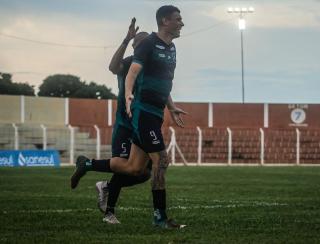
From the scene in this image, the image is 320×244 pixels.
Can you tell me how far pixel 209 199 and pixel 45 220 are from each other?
15.6 ft

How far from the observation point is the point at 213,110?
195 ft

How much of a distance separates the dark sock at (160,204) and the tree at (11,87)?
51.5 meters

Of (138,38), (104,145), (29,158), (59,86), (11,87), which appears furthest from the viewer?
(59,86)

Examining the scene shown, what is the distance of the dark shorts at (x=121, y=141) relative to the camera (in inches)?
396

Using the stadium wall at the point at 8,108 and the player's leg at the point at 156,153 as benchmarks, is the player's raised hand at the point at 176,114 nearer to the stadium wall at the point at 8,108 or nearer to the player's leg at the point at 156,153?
the player's leg at the point at 156,153

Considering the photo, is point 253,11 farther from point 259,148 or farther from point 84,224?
point 84,224

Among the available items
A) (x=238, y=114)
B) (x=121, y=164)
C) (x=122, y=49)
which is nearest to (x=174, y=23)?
(x=122, y=49)

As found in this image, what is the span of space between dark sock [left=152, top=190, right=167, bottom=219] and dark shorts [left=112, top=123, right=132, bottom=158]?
0.83 m

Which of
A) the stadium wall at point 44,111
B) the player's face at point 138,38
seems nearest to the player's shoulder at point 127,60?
the player's face at point 138,38

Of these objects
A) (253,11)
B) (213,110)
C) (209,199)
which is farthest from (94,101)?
(209,199)

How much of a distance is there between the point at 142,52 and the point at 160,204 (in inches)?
59.9

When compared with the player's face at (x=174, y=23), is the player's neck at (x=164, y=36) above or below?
below

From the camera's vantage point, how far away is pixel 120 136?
33.1ft

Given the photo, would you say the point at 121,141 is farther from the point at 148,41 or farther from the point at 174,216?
the point at 148,41
